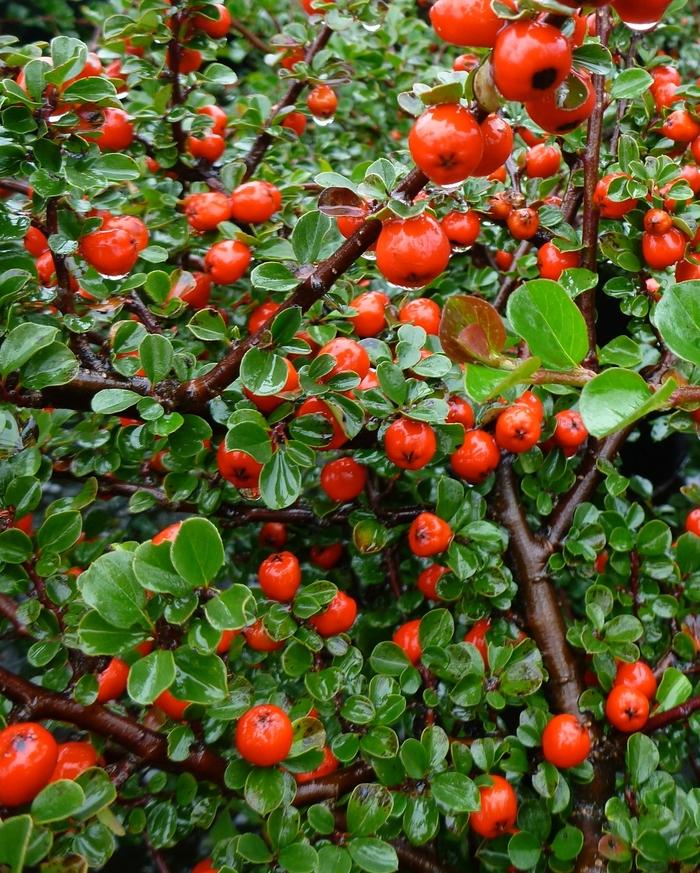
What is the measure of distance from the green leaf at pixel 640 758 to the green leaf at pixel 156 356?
0.95 meters

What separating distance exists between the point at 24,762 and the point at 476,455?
2.65 feet

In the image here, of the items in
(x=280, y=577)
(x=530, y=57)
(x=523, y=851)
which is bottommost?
(x=523, y=851)

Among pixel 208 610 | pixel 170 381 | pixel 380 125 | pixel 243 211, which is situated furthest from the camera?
pixel 380 125

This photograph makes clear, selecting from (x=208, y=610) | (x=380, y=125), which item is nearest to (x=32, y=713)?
(x=208, y=610)

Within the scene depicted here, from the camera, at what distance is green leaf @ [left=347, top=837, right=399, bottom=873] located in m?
0.90

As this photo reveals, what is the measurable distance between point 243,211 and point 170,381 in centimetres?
46

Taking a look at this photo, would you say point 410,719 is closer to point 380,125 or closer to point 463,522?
point 463,522

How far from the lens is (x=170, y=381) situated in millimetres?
1054


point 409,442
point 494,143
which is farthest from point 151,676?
point 494,143

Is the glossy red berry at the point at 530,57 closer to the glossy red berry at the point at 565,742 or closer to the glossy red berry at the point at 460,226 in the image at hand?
the glossy red berry at the point at 460,226

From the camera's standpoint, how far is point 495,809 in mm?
1015

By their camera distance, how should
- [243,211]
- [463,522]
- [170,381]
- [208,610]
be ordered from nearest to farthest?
[208,610] < [170,381] < [463,522] < [243,211]

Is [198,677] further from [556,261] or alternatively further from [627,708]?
[556,261]

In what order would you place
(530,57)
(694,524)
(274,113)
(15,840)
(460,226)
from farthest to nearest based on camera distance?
(274,113)
(694,524)
(460,226)
(15,840)
(530,57)
